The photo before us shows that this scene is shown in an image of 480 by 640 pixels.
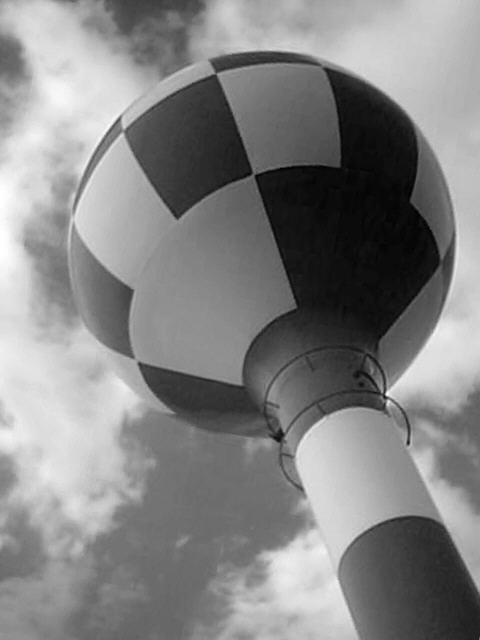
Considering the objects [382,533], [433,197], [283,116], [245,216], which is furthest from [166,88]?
[382,533]

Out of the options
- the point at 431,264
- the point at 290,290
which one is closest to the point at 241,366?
the point at 290,290

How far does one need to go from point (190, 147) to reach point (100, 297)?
1442 millimetres

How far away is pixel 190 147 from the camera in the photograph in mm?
6523

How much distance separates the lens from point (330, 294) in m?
6.55

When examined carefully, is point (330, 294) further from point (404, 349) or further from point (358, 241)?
point (404, 349)

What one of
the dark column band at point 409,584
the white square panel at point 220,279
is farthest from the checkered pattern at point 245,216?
the dark column band at point 409,584

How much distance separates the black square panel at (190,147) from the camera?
21.1ft

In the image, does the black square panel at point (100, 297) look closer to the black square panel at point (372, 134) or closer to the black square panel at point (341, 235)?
the black square panel at point (341, 235)

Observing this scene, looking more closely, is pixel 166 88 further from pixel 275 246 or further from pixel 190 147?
pixel 275 246

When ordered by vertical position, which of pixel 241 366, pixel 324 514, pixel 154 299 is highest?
pixel 154 299

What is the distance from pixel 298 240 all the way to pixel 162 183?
1.12m

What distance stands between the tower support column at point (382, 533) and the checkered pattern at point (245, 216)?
3.61ft

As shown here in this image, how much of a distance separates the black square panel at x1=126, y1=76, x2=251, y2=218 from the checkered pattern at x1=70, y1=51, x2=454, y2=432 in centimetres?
1

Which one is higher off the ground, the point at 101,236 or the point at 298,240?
the point at 101,236
